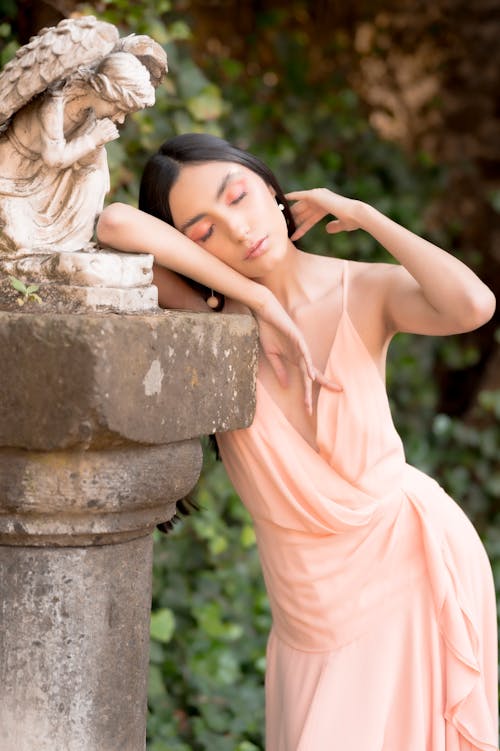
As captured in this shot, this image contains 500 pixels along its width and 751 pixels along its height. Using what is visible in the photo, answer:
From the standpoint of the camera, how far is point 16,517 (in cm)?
183

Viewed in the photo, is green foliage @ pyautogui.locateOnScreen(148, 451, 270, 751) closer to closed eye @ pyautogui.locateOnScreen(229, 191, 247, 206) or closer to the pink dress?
the pink dress

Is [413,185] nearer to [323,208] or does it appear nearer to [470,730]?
[323,208]

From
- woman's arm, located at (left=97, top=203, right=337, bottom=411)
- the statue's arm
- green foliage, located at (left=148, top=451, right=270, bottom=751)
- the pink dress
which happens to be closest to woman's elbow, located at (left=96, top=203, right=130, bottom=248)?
woman's arm, located at (left=97, top=203, right=337, bottom=411)

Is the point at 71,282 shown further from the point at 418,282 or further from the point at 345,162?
the point at 345,162

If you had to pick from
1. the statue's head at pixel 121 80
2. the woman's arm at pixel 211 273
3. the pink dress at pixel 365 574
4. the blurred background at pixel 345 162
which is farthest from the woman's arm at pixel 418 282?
the blurred background at pixel 345 162

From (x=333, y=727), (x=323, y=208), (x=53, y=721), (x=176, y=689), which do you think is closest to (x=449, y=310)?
(x=323, y=208)

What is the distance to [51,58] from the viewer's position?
1.83 meters

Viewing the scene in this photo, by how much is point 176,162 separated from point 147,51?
240mm

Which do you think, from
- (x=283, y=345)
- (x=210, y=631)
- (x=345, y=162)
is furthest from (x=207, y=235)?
(x=345, y=162)

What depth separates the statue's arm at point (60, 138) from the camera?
1881 millimetres

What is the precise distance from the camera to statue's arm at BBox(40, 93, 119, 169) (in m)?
1.88

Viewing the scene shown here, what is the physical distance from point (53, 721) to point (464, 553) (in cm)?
90

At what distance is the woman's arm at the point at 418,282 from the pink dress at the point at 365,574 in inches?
4.1

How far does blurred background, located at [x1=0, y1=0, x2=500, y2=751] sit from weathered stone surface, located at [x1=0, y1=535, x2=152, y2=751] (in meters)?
1.65
